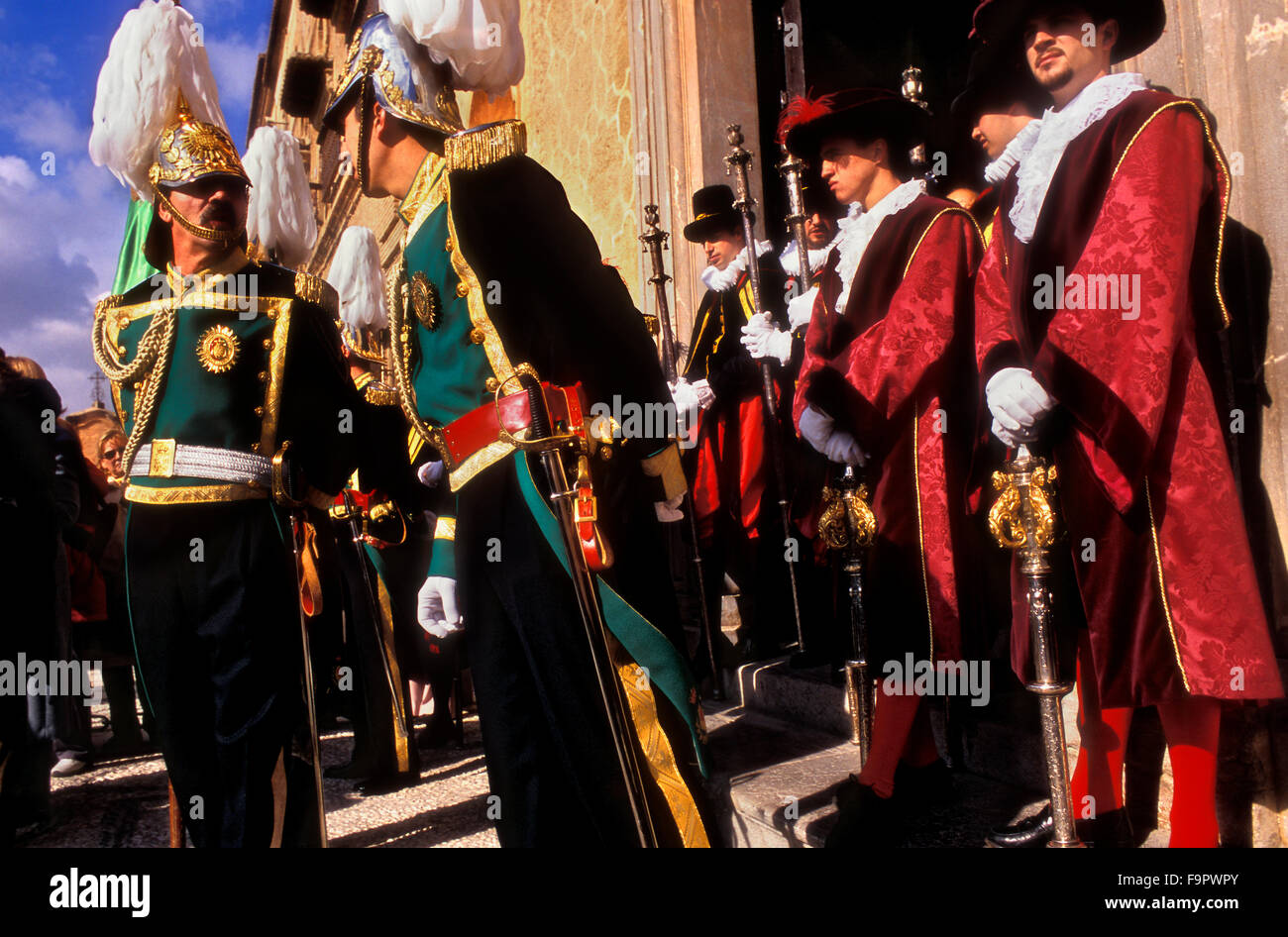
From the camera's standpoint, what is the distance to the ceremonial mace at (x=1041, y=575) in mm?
1884

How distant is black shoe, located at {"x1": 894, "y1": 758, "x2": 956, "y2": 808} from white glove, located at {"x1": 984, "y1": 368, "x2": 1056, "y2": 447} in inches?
42.4

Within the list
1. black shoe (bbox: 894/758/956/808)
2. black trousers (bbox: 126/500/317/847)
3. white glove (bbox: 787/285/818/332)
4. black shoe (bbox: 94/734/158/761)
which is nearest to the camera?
black trousers (bbox: 126/500/317/847)

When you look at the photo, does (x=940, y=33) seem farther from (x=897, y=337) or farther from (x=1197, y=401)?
(x=1197, y=401)

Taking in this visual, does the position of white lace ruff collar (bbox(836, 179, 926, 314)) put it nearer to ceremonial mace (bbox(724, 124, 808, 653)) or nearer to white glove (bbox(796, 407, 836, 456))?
white glove (bbox(796, 407, 836, 456))

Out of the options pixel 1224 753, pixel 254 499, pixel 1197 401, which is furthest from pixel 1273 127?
pixel 254 499

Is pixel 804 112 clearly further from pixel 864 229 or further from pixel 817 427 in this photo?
pixel 817 427

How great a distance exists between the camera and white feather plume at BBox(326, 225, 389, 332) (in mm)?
4754

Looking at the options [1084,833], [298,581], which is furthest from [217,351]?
[1084,833]

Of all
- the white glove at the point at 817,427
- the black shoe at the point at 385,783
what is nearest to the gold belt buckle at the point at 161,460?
the white glove at the point at 817,427

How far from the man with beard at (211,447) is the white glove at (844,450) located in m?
1.53

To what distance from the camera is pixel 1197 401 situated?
72.2 inches

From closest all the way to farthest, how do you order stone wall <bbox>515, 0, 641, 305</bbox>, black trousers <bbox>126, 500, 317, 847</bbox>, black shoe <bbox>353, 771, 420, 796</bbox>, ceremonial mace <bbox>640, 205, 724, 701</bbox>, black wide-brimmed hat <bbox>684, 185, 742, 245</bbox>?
black trousers <bbox>126, 500, 317, 847</bbox> < black shoe <bbox>353, 771, 420, 796</bbox> < ceremonial mace <bbox>640, 205, 724, 701</bbox> < black wide-brimmed hat <bbox>684, 185, 742, 245</bbox> < stone wall <bbox>515, 0, 641, 305</bbox>

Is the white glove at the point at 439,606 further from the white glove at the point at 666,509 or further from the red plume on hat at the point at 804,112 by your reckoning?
the red plume on hat at the point at 804,112

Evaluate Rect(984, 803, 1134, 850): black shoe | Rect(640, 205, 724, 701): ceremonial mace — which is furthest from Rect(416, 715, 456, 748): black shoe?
Rect(984, 803, 1134, 850): black shoe
